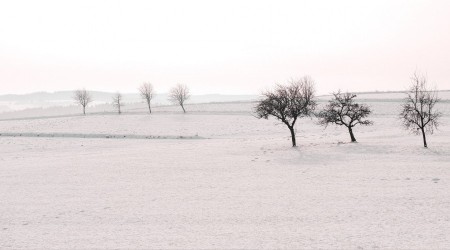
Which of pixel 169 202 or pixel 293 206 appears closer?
pixel 293 206

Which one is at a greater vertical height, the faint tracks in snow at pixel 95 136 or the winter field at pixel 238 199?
the faint tracks in snow at pixel 95 136

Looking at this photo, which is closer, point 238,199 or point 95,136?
point 238,199

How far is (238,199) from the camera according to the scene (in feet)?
59.2

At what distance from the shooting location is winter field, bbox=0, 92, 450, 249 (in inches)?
507

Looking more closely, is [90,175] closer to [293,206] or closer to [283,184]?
[283,184]

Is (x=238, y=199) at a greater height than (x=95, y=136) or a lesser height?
lesser

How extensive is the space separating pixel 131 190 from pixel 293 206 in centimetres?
970

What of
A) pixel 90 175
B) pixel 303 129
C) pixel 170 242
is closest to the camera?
pixel 170 242

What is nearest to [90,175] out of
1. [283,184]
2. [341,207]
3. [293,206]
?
[283,184]

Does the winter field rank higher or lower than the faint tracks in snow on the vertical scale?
lower

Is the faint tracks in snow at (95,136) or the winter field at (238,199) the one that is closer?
the winter field at (238,199)

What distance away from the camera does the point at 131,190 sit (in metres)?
20.9

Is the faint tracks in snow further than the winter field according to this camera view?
Yes

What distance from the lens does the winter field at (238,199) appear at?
12883 mm
